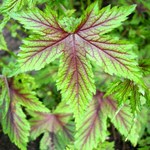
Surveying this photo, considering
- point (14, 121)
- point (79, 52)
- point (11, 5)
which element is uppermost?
point (11, 5)

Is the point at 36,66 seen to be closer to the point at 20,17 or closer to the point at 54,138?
the point at 20,17

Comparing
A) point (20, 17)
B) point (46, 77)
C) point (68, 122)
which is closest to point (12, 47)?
point (46, 77)

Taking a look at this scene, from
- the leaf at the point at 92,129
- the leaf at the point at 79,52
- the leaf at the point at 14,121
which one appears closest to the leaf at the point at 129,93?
the leaf at the point at 79,52

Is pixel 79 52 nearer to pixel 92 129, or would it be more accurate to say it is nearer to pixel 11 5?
pixel 11 5

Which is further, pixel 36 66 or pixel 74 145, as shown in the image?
pixel 74 145

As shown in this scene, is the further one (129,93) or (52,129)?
(52,129)

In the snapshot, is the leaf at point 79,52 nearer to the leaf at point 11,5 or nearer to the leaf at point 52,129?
the leaf at point 11,5

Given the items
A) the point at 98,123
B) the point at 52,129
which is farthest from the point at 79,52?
the point at 52,129
